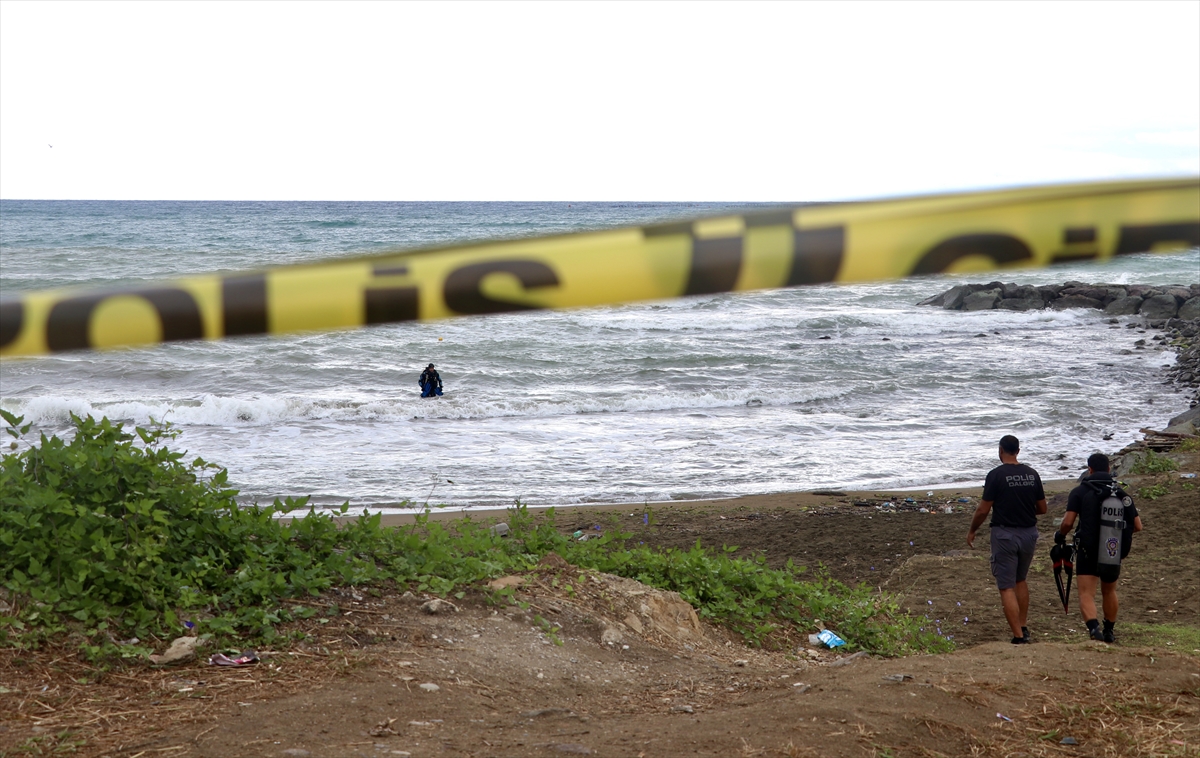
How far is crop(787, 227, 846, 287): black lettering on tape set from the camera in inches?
41.0

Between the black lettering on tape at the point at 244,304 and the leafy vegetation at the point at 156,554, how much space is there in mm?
3460

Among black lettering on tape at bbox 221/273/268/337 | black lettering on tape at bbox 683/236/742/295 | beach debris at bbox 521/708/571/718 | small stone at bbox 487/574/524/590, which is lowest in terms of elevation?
beach debris at bbox 521/708/571/718

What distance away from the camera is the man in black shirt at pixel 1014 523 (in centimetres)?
727

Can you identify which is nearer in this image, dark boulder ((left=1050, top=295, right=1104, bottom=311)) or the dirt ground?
the dirt ground

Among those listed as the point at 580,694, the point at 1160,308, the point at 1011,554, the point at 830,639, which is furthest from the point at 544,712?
the point at 1160,308

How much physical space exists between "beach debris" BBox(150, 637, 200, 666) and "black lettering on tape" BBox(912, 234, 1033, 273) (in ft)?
12.4

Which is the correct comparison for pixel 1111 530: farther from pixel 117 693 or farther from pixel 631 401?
pixel 631 401

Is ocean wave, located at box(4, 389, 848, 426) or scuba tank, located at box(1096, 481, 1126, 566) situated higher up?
scuba tank, located at box(1096, 481, 1126, 566)

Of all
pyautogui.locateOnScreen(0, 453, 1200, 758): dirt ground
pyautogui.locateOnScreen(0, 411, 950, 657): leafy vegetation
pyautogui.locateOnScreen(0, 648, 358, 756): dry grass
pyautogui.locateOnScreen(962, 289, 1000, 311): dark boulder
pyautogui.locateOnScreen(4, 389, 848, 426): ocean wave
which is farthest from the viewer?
pyautogui.locateOnScreen(962, 289, 1000, 311): dark boulder

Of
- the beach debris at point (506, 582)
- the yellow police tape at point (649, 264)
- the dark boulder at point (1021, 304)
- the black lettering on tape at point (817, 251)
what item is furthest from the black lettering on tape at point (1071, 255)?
the dark boulder at point (1021, 304)

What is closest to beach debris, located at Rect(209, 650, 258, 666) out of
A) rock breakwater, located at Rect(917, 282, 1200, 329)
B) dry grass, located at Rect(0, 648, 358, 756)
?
dry grass, located at Rect(0, 648, 358, 756)

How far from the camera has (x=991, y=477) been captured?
746 cm

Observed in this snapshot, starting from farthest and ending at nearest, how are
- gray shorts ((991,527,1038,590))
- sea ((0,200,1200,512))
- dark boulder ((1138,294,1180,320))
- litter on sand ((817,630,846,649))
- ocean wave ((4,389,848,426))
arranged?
dark boulder ((1138,294,1180,320)) → ocean wave ((4,389,848,426)) → sea ((0,200,1200,512)) → gray shorts ((991,527,1038,590)) → litter on sand ((817,630,846,649))

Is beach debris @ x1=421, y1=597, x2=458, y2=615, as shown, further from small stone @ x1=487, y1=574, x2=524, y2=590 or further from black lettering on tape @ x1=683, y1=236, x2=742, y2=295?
black lettering on tape @ x1=683, y1=236, x2=742, y2=295
